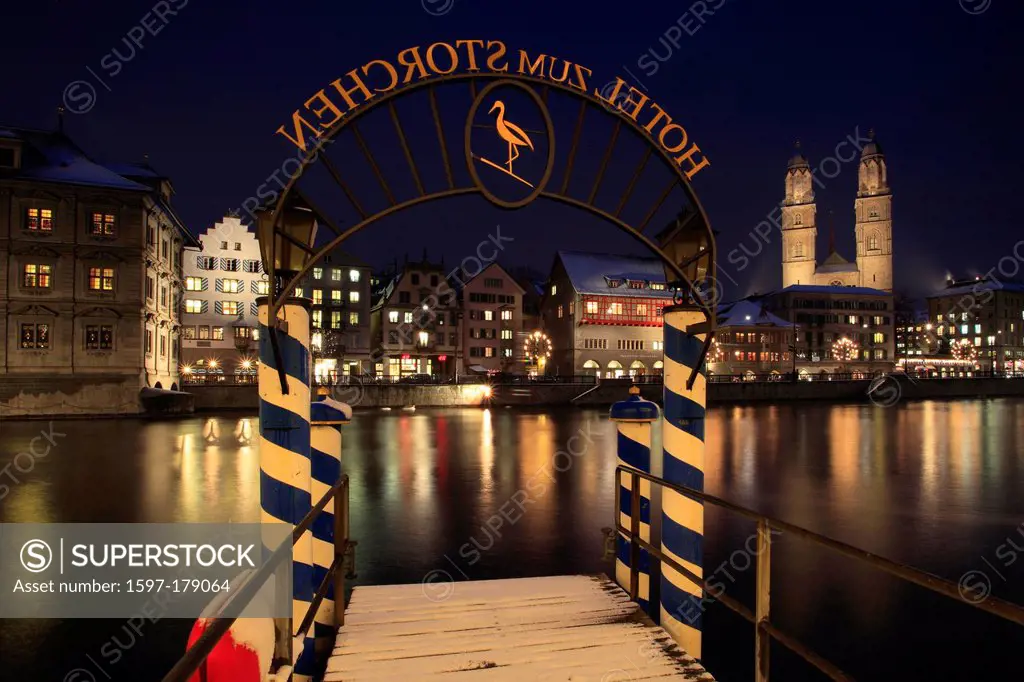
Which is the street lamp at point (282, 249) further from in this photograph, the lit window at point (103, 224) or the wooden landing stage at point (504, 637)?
the lit window at point (103, 224)

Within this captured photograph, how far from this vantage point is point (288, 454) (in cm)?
516

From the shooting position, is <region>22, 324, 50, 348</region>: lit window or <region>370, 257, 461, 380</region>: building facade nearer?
<region>22, 324, 50, 348</region>: lit window

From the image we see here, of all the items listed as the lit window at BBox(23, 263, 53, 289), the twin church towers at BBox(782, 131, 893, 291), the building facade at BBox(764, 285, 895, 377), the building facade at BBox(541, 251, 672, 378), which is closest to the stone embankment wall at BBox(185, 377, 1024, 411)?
the building facade at BBox(541, 251, 672, 378)

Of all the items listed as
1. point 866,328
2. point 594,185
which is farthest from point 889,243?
point 594,185

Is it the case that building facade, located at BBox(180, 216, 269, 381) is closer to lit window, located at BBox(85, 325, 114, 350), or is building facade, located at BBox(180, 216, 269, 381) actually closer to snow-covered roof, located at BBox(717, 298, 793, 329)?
lit window, located at BBox(85, 325, 114, 350)

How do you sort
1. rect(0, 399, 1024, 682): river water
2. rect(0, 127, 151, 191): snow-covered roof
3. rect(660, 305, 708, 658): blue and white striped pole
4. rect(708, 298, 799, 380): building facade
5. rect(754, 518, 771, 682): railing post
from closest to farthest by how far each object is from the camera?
rect(754, 518, 771, 682): railing post < rect(660, 305, 708, 658): blue and white striped pole < rect(0, 399, 1024, 682): river water < rect(0, 127, 151, 191): snow-covered roof < rect(708, 298, 799, 380): building facade

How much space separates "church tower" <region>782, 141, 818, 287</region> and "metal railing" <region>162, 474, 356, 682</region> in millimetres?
146146

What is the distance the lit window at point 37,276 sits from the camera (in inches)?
1426

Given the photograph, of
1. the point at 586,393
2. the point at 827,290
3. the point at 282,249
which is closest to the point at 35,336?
the point at 282,249

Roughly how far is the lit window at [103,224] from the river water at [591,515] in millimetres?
12926

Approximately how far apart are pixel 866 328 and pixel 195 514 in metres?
103

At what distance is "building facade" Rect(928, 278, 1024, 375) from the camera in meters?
119

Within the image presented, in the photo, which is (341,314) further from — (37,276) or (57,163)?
(37,276)

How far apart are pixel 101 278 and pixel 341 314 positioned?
88.5ft
